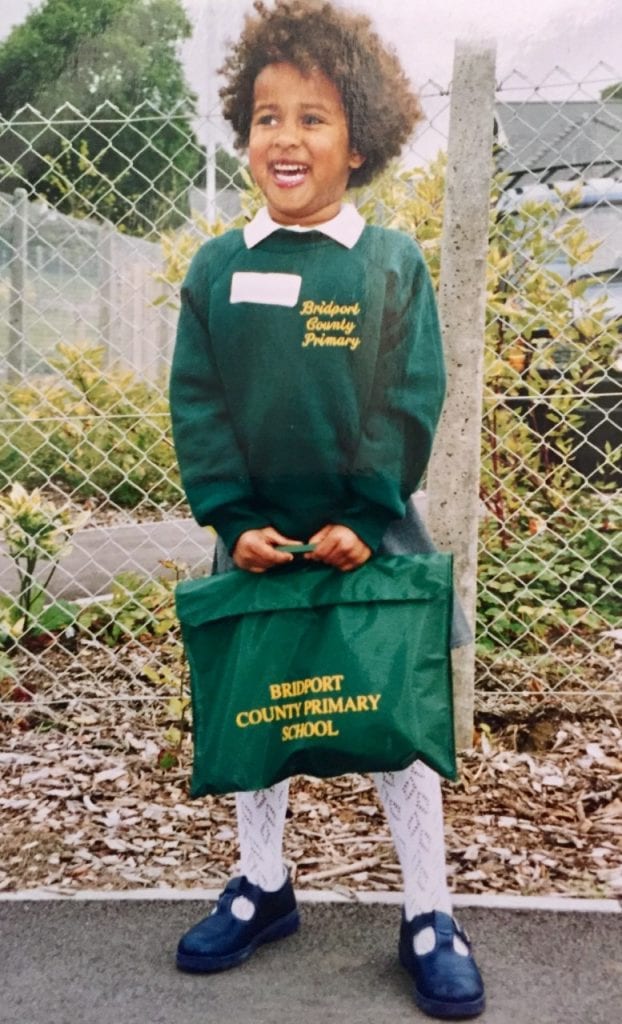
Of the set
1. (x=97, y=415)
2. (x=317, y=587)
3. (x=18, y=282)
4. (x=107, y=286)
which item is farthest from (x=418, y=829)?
(x=18, y=282)

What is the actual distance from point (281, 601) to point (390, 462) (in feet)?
1.01

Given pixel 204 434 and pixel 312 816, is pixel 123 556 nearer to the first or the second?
pixel 312 816

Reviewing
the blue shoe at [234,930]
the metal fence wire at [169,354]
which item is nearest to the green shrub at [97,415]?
the metal fence wire at [169,354]

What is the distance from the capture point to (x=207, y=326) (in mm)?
1854

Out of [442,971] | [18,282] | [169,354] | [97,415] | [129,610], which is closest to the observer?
[442,971]

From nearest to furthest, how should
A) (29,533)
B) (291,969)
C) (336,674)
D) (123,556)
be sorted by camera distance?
(336,674)
(291,969)
(29,533)
(123,556)

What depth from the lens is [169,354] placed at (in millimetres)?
2814

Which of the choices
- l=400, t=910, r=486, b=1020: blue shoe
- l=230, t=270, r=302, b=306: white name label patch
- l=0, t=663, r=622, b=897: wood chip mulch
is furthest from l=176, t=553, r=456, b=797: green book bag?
l=0, t=663, r=622, b=897: wood chip mulch

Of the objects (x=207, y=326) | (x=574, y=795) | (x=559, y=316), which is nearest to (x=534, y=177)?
(x=559, y=316)

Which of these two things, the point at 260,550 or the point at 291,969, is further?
the point at 291,969

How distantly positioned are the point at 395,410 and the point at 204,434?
0.34 metres

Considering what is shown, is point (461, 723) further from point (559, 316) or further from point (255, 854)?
point (559, 316)

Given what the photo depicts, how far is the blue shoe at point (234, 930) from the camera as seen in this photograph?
1.96 m

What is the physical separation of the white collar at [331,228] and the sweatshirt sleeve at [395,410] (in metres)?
0.11
